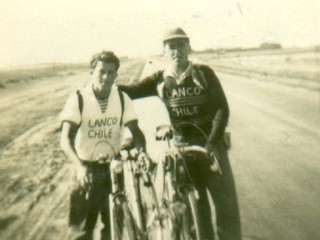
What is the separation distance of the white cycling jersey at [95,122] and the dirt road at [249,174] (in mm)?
1739

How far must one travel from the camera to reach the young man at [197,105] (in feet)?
12.8

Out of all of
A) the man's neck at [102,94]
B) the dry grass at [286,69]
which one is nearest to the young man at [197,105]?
the man's neck at [102,94]

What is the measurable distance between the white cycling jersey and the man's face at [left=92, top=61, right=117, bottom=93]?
0.20 feet

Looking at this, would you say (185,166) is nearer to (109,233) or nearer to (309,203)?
(109,233)

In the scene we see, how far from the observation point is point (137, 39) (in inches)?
271

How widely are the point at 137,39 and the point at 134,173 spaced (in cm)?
350

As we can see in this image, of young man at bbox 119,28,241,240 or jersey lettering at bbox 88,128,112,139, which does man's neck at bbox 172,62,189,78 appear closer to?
young man at bbox 119,28,241,240

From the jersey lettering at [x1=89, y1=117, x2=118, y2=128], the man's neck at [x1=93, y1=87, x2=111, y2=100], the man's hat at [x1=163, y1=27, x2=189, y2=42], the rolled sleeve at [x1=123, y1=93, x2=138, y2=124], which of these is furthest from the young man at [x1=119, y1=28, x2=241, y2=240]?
the man's neck at [x1=93, y1=87, x2=111, y2=100]

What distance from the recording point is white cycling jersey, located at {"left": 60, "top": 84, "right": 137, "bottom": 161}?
11.0 feet

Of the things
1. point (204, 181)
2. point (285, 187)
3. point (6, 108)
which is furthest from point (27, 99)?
point (204, 181)

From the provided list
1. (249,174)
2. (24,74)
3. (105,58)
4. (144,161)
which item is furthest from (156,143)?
(24,74)

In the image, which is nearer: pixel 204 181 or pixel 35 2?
pixel 204 181

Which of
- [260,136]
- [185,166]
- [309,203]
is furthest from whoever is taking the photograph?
[260,136]

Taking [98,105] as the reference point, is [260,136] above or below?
below
